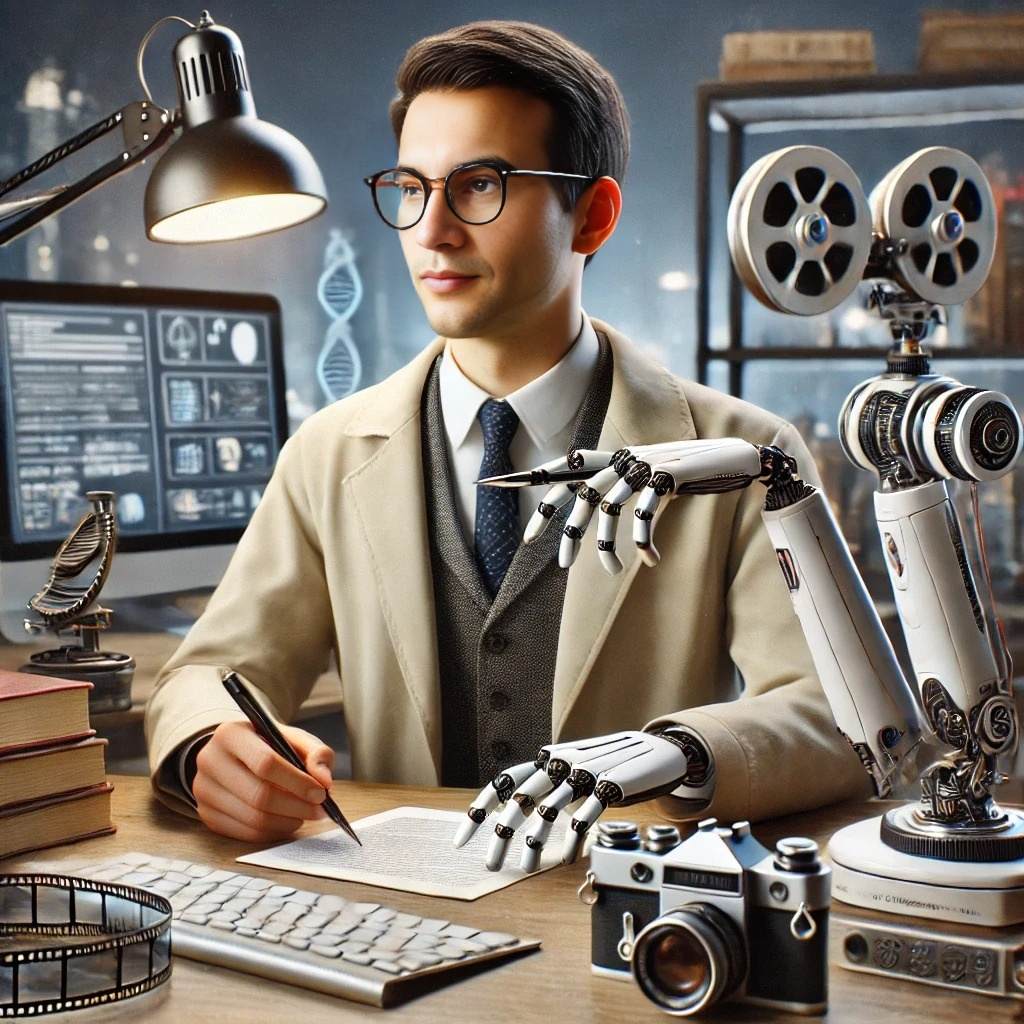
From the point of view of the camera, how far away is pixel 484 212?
5.00ft

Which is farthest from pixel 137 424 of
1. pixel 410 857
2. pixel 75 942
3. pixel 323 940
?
pixel 323 940

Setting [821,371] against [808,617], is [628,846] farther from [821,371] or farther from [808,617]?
[821,371]

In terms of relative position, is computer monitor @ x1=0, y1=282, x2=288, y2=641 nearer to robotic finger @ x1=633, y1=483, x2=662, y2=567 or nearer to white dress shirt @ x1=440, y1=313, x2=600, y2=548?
white dress shirt @ x1=440, y1=313, x2=600, y2=548

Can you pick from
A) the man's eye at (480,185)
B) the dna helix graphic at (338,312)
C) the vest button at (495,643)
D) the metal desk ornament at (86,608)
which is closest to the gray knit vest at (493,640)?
the vest button at (495,643)

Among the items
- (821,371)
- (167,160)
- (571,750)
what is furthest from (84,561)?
(821,371)

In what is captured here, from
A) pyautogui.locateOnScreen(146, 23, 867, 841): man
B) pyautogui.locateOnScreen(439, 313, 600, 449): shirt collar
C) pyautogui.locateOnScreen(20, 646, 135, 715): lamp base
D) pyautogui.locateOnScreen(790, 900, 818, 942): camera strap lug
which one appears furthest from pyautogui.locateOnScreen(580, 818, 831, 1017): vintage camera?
pyautogui.locateOnScreen(20, 646, 135, 715): lamp base

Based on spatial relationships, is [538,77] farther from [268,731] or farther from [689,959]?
[689,959]

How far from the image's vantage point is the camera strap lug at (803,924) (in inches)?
31.7

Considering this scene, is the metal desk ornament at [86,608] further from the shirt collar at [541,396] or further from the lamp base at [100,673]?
the shirt collar at [541,396]

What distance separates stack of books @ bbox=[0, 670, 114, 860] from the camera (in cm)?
120

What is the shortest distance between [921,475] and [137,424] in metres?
1.70

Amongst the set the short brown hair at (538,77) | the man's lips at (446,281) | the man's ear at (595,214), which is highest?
the short brown hair at (538,77)

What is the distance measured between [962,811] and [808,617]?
176 mm

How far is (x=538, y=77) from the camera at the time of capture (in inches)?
61.5
